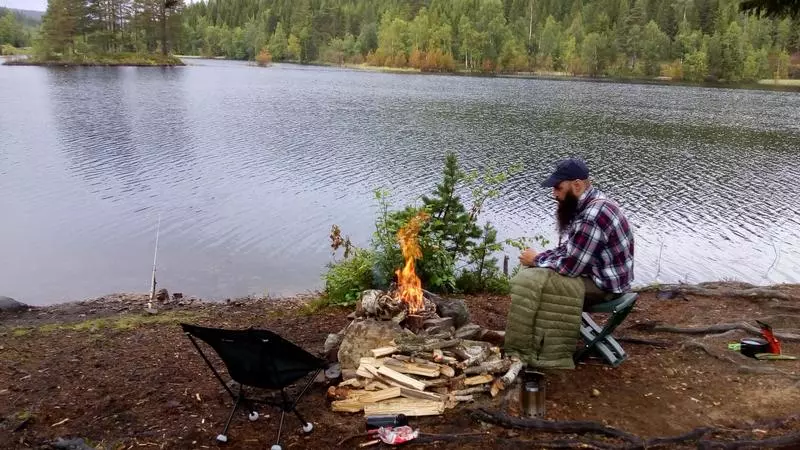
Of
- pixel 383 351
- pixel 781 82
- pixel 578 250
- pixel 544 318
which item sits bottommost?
pixel 383 351

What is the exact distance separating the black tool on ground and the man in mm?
1968

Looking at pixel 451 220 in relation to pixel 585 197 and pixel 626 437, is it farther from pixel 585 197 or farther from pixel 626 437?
pixel 626 437

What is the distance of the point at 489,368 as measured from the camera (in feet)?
18.4

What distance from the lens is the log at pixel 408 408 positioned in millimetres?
5109

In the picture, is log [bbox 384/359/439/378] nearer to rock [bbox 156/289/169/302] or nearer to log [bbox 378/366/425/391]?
log [bbox 378/366/425/391]

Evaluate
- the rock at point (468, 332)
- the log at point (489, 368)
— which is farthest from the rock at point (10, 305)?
the log at point (489, 368)

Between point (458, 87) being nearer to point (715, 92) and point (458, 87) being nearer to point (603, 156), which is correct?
point (715, 92)

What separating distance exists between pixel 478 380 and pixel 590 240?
1.61 metres

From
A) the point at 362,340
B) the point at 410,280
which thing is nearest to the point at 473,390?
the point at 362,340

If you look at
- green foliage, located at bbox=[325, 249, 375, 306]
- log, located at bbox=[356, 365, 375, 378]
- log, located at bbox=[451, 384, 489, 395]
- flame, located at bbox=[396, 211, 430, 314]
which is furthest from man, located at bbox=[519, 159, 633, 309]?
green foliage, located at bbox=[325, 249, 375, 306]

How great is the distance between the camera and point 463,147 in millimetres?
31266

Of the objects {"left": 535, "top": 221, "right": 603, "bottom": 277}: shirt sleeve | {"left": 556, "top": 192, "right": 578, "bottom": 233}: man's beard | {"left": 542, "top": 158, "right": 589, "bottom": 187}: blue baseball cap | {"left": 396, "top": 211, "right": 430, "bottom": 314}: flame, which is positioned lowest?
{"left": 396, "top": 211, "right": 430, "bottom": 314}: flame

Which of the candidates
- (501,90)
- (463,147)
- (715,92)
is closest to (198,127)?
(463,147)

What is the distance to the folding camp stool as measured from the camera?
5633 millimetres
